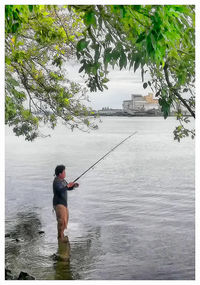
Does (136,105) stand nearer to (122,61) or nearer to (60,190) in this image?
(60,190)

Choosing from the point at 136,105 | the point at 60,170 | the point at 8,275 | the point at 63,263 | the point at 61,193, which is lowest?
the point at 63,263

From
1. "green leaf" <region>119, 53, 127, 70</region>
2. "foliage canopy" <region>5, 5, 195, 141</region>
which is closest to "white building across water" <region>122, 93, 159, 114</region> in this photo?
"foliage canopy" <region>5, 5, 195, 141</region>

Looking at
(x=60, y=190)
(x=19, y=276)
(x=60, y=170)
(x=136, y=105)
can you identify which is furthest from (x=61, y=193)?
(x=136, y=105)

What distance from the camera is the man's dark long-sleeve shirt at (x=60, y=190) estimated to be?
32.9ft

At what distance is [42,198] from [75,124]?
1101cm

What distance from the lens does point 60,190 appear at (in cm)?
1016

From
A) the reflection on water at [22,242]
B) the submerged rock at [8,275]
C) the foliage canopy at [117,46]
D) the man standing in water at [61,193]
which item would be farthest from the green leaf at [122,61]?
the reflection on water at [22,242]

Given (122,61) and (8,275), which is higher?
(122,61)

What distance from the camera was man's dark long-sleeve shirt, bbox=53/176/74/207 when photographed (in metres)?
10.0

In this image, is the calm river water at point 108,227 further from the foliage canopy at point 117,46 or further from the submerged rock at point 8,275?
the foliage canopy at point 117,46

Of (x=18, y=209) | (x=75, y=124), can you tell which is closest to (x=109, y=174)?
(x=18, y=209)
